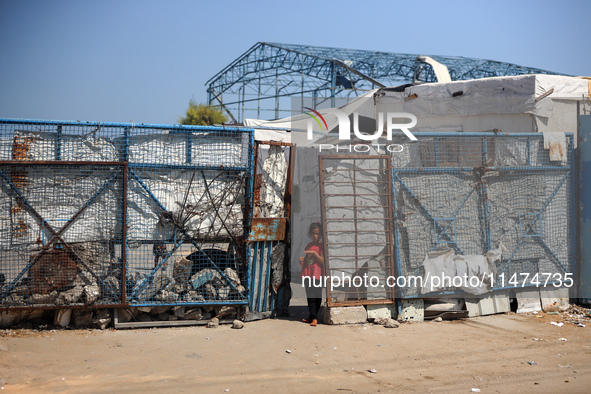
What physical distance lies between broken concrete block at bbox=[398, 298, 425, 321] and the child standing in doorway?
1.33 meters

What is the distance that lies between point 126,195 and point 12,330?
7.85 ft

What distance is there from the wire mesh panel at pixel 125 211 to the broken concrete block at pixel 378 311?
1.98 meters

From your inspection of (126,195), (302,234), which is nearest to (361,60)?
(302,234)

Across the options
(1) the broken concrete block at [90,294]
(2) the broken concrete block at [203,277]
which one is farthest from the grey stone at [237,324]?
(1) the broken concrete block at [90,294]

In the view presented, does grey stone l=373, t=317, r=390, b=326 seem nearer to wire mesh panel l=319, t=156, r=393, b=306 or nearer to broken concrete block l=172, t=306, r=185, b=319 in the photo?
wire mesh panel l=319, t=156, r=393, b=306

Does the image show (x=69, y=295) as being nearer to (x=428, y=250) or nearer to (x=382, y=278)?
(x=382, y=278)

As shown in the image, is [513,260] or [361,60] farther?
[361,60]

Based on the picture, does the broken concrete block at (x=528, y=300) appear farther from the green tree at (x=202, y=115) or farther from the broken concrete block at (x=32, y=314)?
the green tree at (x=202, y=115)

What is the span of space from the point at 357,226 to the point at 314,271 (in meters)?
0.98

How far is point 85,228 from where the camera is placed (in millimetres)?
7184

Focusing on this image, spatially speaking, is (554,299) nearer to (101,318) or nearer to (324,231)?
(324,231)

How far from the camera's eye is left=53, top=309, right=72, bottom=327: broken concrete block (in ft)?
23.3

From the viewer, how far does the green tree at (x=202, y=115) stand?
25531 millimetres

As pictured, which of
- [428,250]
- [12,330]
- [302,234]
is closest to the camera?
[12,330]
